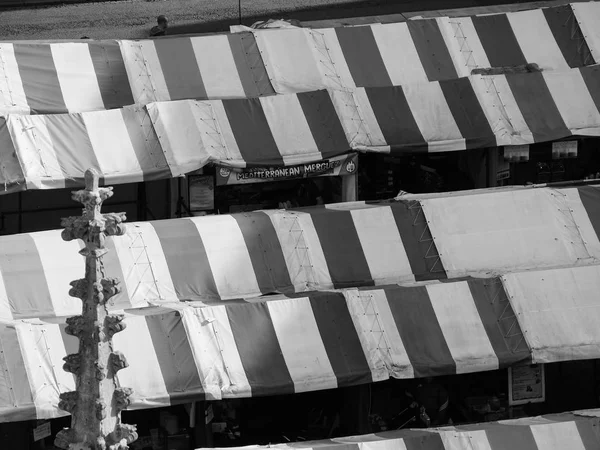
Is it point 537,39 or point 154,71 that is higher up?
point 154,71

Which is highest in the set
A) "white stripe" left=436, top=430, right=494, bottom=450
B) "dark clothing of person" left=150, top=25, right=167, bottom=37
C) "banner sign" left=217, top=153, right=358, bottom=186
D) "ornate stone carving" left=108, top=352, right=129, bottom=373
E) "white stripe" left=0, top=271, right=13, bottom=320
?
"dark clothing of person" left=150, top=25, right=167, bottom=37

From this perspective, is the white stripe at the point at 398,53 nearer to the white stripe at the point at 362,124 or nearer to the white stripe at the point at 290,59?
the white stripe at the point at 362,124

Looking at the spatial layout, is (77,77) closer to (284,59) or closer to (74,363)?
(284,59)

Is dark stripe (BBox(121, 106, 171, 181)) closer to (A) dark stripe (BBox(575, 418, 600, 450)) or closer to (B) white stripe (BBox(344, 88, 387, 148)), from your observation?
(B) white stripe (BBox(344, 88, 387, 148))

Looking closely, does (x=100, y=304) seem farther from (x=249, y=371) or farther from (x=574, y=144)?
(x=574, y=144)

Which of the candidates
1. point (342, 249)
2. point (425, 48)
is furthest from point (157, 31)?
point (342, 249)

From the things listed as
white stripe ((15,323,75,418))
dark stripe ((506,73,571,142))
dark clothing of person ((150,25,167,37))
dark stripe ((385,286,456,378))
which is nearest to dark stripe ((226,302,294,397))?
dark stripe ((385,286,456,378))
